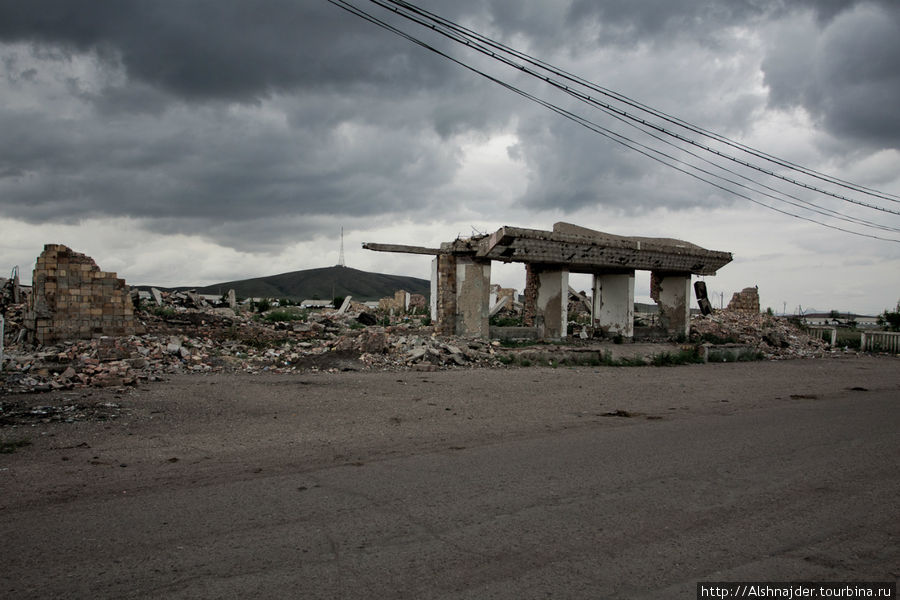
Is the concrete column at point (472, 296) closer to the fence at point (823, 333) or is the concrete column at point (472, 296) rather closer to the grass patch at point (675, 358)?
the grass patch at point (675, 358)

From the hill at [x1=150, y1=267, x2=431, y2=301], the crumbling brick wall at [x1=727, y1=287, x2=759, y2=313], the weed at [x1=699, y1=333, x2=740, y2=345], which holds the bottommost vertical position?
the weed at [x1=699, y1=333, x2=740, y2=345]

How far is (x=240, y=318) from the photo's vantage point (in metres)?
21.4

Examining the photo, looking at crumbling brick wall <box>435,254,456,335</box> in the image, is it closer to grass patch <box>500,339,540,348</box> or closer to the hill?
grass patch <box>500,339,540,348</box>

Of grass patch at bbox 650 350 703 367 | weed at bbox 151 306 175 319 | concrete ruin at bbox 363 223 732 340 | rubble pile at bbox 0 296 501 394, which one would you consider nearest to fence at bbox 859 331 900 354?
concrete ruin at bbox 363 223 732 340

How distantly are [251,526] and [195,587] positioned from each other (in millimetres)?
844

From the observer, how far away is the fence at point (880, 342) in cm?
2545

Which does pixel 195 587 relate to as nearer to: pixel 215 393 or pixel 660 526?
pixel 660 526

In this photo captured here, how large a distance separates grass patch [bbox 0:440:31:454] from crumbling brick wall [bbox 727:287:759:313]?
32020 mm

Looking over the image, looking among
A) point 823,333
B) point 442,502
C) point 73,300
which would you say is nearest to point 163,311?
point 73,300

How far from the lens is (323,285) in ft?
386

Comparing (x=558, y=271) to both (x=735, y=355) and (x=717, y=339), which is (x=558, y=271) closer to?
(x=735, y=355)

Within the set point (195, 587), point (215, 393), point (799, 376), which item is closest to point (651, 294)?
point (799, 376)

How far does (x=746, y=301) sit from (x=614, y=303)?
13800 mm

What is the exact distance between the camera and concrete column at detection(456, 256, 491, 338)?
1772cm
